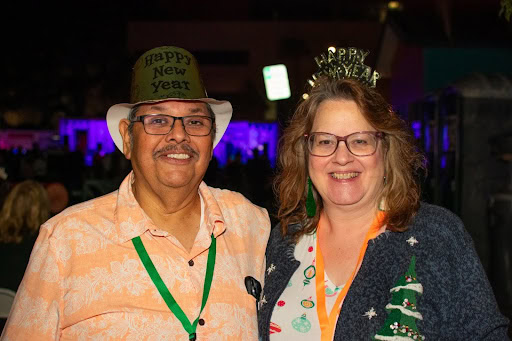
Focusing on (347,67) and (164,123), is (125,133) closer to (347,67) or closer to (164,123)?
(164,123)

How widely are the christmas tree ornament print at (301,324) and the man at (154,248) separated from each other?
0.75 feet

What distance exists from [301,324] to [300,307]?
89 millimetres

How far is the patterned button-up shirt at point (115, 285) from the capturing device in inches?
106

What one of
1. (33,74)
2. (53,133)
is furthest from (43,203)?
(53,133)

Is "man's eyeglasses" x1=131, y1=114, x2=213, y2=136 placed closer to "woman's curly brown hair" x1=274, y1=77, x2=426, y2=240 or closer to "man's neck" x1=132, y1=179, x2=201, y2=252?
"man's neck" x1=132, y1=179, x2=201, y2=252

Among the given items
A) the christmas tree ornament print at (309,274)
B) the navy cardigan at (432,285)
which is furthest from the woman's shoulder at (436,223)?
the christmas tree ornament print at (309,274)

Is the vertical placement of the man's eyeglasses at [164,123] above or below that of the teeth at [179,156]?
above

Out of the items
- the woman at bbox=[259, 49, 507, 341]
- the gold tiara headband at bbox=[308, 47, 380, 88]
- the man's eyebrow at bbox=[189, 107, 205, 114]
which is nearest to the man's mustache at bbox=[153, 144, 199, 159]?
the man's eyebrow at bbox=[189, 107, 205, 114]

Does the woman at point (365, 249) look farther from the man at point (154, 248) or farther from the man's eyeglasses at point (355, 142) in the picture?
the man at point (154, 248)

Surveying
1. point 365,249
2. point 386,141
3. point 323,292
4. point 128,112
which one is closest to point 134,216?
point 128,112

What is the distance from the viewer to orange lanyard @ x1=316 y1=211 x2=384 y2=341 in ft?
9.14

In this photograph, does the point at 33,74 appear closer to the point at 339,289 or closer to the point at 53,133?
the point at 53,133

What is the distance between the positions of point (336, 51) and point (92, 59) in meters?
20.2

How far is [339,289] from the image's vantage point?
2.90 m
